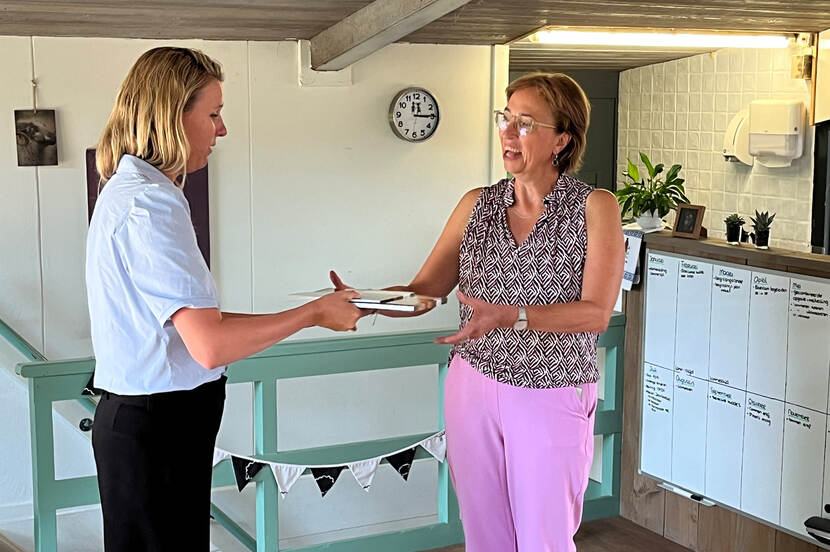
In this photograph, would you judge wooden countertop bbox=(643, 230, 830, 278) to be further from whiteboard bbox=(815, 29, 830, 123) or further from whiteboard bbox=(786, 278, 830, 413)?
whiteboard bbox=(815, 29, 830, 123)

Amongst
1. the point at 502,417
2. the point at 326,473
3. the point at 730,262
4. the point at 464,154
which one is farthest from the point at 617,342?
the point at 464,154

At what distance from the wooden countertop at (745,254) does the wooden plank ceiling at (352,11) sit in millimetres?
1661

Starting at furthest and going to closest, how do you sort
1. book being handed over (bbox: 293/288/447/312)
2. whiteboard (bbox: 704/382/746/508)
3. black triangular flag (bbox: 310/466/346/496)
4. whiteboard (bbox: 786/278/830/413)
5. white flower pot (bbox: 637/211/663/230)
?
1. white flower pot (bbox: 637/211/663/230)
2. whiteboard (bbox: 704/382/746/508)
3. black triangular flag (bbox: 310/466/346/496)
4. whiteboard (bbox: 786/278/830/413)
5. book being handed over (bbox: 293/288/447/312)

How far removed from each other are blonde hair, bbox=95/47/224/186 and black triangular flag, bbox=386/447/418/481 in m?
1.69

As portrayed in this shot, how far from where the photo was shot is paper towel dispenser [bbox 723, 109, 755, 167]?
6.30 metres

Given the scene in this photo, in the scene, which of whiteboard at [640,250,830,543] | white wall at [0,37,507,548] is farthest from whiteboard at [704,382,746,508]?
white wall at [0,37,507,548]

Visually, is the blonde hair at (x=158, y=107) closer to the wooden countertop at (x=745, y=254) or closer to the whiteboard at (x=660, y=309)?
the wooden countertop at (x=745, y=254)

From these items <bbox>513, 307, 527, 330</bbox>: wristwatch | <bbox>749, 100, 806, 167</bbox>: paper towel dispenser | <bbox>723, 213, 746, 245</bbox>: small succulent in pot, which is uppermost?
<bbox>749, 100, 806, 167</bbox>: paper towel dispenser

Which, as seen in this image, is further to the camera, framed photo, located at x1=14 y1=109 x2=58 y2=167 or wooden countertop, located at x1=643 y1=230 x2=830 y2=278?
framed photo, located at x1=14 y1=109 x2=58 y2=167

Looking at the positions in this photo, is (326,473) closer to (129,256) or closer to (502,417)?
(502,417)

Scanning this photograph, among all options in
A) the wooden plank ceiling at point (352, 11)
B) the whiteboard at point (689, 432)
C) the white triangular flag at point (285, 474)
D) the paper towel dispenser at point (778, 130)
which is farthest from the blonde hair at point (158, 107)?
the paper towel dispenser at point (778, 130)

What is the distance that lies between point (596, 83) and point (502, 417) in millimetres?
5324

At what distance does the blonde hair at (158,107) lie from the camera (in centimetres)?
197

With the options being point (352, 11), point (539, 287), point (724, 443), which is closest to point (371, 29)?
point (352, 11)
